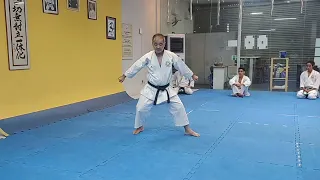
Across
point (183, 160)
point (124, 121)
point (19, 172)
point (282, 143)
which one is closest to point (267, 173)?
point (183, 160)

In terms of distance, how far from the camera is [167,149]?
3180mm

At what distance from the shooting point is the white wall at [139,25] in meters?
7.54

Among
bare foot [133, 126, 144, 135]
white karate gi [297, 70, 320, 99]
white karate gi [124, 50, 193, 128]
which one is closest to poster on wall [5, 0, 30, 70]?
white karate gi [124, 50, 193, 128]

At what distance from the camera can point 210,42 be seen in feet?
31.3

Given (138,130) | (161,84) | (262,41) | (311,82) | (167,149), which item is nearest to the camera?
(167,149)

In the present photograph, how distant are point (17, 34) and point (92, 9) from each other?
2021 millimetres

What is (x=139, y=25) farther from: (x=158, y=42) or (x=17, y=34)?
(x=158, y=42)

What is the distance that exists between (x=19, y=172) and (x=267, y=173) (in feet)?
7.25

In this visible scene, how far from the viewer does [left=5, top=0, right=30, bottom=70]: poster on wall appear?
4277mm

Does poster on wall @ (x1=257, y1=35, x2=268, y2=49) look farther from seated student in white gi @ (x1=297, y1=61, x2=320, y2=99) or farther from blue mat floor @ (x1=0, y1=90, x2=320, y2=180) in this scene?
blue mat floor @ (x1=0, y1=90, x2=320, y2=180)

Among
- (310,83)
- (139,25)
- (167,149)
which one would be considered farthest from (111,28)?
(310,83)

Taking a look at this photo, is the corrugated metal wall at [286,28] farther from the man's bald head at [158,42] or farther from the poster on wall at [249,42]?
the man's bald head at [158,42]

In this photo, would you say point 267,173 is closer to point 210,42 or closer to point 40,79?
point 40,79

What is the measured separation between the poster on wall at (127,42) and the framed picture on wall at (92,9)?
4.11 feet
